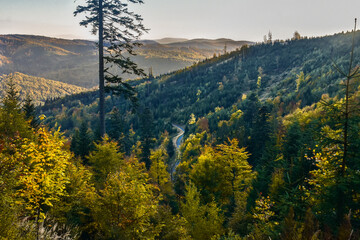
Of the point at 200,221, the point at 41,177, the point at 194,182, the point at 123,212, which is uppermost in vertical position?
the point at 41,177

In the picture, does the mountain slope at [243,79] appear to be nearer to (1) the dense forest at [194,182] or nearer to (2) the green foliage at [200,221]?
(1) the dense forest at [194,182]

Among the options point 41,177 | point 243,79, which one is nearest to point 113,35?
point 41,177

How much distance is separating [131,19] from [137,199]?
11.7 m

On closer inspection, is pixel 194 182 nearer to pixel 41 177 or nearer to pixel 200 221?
pixel 200 221

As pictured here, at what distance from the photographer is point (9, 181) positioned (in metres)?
5.97

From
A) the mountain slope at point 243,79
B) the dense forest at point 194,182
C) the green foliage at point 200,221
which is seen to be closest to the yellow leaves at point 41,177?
the dense forest at point 194,182

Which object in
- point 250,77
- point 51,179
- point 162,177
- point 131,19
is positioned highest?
point 250,77

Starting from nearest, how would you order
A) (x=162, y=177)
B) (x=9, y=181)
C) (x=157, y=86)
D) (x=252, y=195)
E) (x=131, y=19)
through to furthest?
(x=9, y=181) < (x=131, y=19) < (x=252, y=195) < (x=162, y=177) < (x=157, y=86)

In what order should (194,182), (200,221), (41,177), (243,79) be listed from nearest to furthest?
(41,177)
(200,221)
(194,182)
(243,79)

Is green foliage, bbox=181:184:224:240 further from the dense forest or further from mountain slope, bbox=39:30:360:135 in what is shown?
mountain slope, bbox=39:30:360:135

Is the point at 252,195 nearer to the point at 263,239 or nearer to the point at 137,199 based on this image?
the point at 263,239

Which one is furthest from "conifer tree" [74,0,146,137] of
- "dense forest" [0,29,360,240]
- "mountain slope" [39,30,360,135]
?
"mountain slope" [39,30,360,135]

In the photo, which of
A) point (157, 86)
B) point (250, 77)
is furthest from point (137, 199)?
point (157, 86)

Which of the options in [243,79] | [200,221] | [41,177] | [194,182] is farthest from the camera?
[243,79]
